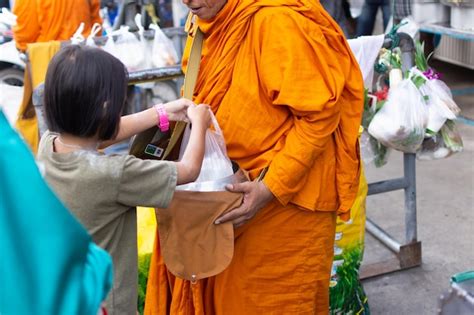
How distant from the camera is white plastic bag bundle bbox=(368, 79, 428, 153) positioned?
3004 mm

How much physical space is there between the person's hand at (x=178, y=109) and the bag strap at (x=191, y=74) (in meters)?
0.08

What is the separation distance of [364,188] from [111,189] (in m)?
1.61

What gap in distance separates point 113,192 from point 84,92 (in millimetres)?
254

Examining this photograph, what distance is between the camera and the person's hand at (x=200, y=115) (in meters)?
2.03

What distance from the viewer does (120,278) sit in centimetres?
190

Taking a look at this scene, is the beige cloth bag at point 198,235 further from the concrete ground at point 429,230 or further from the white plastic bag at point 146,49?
the white plastic bag at point 146,49

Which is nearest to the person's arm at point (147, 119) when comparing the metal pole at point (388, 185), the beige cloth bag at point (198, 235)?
the beige cloth bag at point (198, 235)

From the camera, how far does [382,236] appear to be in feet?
12.6

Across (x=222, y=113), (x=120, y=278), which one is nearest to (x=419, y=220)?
(x=222, y=113)

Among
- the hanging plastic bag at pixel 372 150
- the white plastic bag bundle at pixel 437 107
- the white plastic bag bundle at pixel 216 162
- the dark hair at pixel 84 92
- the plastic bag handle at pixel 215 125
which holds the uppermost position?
the dark hair at pixel 84 92

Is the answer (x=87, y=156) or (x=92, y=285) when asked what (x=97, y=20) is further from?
(x=92, y=285)

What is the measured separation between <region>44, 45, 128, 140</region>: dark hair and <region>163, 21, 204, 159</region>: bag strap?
1.49 ft

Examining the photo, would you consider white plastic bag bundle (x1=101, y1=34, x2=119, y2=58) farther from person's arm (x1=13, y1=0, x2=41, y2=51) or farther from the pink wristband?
the pink wristband

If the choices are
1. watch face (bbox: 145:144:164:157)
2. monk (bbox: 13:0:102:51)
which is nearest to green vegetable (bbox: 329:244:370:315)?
watch face (bbox: 145:144:164:157)
